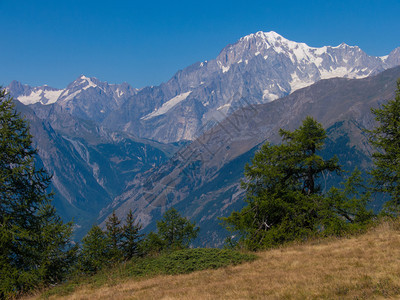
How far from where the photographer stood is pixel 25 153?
22.2m

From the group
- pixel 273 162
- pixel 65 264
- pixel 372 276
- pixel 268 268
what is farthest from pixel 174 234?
pixel 372 276

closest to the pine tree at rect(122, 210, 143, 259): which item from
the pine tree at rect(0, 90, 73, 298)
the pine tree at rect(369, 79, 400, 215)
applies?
the pine tree at rect(0, 90, 73, 298)

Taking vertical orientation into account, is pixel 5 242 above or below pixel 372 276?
above

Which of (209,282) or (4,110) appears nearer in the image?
(209,282)

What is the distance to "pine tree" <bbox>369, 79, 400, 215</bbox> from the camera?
81.8 feet

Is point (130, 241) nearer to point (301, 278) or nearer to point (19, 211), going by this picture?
point (19, 211)

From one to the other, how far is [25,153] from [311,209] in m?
21.9

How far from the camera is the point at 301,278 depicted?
41.7ft

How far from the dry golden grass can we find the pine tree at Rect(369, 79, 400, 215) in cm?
632

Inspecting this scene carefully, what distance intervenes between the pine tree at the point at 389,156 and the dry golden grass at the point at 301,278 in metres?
6.32

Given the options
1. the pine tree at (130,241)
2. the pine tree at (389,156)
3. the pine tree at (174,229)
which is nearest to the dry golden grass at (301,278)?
the pine tree at (389,156)

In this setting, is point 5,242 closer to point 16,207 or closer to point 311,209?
point 16,207

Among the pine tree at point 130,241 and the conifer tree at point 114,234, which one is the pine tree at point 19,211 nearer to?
the conifer tree at point 114,234

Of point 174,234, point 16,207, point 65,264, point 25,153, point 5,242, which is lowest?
point 174,234
